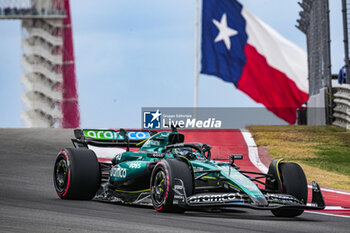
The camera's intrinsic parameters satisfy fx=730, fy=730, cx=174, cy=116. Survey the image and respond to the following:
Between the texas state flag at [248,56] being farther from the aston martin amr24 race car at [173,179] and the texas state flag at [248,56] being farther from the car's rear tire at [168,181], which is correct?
the car's rear tire at [168,181]

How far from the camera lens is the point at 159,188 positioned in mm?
9695

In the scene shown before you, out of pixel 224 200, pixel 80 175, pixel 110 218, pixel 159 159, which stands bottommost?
pixel 110 218

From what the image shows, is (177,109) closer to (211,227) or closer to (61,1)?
(211,227)

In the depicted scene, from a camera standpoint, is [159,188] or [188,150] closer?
[159,188]

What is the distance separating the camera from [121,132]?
12578 mm

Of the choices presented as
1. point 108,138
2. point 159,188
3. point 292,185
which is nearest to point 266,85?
point 108,138

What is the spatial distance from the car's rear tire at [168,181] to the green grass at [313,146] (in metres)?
6.02

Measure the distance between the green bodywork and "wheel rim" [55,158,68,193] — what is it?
727mm

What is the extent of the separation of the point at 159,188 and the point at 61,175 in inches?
98.5

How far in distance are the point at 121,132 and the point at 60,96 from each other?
82.1m

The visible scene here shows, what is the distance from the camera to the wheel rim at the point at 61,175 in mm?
11359

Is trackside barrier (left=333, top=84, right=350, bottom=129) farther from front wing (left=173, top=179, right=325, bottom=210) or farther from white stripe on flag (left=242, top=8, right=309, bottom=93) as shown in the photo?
front wing (left=173, top=179, right=325, bottom=210)

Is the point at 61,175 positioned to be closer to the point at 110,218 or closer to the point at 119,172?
the point at 119,172

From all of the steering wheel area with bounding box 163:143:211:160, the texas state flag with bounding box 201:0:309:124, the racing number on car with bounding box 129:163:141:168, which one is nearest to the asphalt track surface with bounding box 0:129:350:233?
the racing number on car with bounding box 129:163:141:168
